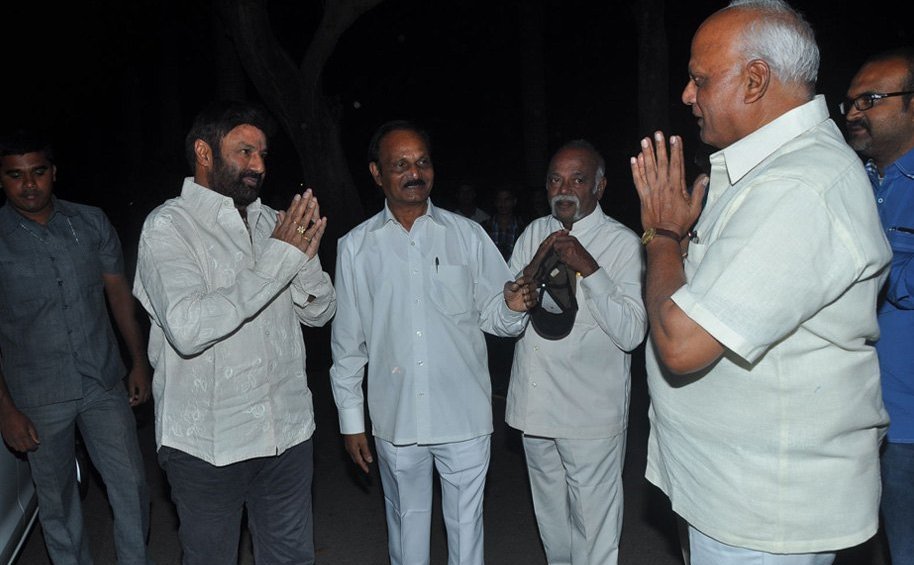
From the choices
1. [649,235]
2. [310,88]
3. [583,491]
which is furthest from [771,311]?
[310,88]

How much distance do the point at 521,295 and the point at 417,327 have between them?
503 millimetres

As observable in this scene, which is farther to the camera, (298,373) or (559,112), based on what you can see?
(559,112)

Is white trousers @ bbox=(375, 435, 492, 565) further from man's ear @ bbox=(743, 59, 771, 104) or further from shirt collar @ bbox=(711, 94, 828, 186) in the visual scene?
man's ear @ bbox=(743, 59, 771, 104)

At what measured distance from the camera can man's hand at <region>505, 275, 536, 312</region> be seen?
12.1 feet

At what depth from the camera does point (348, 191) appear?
40.7 ft

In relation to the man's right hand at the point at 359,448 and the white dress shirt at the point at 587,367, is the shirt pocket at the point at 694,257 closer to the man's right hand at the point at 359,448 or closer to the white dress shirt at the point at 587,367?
the white dress shirt at the point at 587,367

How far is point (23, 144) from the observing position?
A: 4246 millimetres

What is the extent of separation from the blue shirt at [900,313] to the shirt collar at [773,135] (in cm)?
110

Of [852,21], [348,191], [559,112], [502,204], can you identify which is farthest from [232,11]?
[559,112]

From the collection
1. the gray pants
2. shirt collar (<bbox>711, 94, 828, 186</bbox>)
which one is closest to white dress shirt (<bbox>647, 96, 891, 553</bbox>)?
shirt collar (<bbox>711, 94, 828, 186</bbox>)

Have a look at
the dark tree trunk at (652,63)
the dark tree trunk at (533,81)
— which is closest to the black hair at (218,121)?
the dark tree trunk at (652,63)

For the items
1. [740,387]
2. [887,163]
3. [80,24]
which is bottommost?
[740,387]

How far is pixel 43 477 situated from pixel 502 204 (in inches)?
276

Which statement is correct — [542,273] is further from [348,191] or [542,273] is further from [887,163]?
[348,191]
